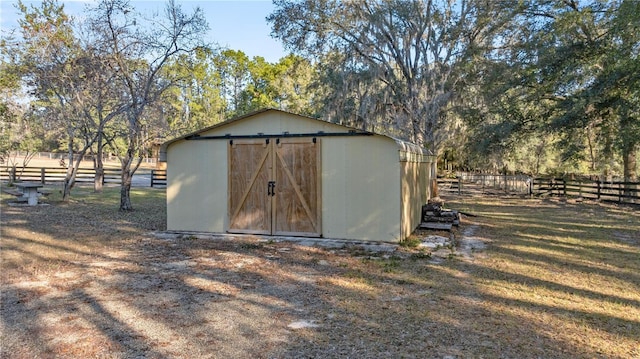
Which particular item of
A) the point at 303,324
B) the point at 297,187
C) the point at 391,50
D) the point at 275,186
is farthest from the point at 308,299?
the point at 391,50

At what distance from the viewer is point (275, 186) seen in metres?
7.68

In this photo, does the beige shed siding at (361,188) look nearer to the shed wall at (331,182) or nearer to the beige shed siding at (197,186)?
the shed wall at (331,182)

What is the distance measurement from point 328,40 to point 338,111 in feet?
9.46

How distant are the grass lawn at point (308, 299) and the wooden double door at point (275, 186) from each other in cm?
57

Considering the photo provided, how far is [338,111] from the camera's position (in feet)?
56.0

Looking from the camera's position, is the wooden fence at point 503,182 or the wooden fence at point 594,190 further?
the wooden fence at point 503,182

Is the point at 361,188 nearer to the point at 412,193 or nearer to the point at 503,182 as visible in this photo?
the point at 412,193

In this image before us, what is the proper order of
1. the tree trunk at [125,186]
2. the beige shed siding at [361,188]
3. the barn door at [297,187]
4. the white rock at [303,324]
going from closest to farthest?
the white rock at [303,324] → the beige shed siding at [361,188] → the barn door at [297,187] → the tree trunk at [125,186]

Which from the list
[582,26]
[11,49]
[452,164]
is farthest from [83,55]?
[452,164]

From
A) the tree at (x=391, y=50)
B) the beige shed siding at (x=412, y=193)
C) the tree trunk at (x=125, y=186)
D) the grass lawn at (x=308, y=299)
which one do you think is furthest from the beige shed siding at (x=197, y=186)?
the tree at (x=391, y=50)

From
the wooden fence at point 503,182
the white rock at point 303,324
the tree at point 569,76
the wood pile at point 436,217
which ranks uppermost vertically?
the tree at point 569,76

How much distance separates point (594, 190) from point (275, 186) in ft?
52.0

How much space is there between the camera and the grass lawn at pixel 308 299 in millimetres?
3051

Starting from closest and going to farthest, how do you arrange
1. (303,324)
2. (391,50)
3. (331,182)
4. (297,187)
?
(303,324) < (331,182) < (297,187) < (391,50)
